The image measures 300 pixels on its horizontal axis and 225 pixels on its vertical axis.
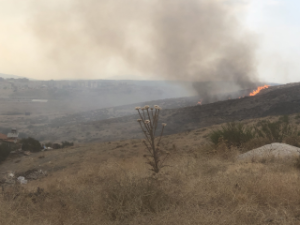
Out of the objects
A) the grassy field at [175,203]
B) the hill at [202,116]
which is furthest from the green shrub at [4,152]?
the grassy field at [175,203]

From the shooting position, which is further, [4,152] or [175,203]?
[4,152]

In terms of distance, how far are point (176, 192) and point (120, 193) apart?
860mm

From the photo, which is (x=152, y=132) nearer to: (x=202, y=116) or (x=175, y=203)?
(x=175, y=203)

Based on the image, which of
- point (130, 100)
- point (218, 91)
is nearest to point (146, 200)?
point (218, 91)

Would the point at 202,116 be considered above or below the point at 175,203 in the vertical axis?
below

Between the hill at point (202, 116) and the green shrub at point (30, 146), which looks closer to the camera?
the green shrub at point (30, 146)

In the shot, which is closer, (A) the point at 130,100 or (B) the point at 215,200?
(B) the point at 215,200

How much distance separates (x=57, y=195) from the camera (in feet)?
12.4

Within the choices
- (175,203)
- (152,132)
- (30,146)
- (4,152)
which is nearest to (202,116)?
(30,146)

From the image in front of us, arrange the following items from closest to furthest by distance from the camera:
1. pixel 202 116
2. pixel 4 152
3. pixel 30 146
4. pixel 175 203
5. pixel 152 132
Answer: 1. pixel 175 203
2. pixel 152 132
3. pixel 4 152
4. pixel 30 146
5. pixel 202 116

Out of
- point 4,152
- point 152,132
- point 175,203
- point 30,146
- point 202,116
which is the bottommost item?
point 30,146

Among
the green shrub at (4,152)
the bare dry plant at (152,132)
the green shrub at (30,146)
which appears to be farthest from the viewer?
the green shrub at (30,146)

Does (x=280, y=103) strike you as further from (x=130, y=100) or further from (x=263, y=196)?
(x=130, y=100)

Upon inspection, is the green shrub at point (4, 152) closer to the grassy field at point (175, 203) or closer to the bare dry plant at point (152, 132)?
the grassy field at point (175, 203)
